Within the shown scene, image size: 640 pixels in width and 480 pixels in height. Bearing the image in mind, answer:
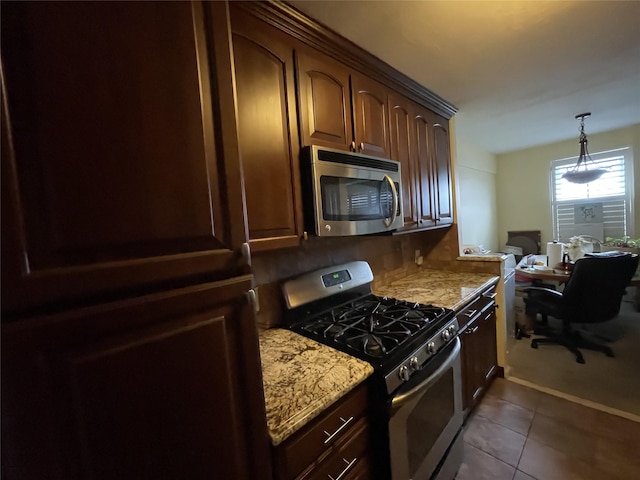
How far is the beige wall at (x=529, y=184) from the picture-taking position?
4523 mm

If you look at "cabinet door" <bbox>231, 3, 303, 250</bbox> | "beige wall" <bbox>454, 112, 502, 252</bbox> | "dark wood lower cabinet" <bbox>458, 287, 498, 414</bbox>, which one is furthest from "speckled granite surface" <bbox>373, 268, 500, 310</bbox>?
"beige wall" <bbox>454, 112, 502, 252</bbox>

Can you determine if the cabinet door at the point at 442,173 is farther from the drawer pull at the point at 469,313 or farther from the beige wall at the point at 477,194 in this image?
the beige wall at the point at 477,194

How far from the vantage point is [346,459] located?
3.35ft

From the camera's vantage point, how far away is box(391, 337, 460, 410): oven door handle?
113 cm

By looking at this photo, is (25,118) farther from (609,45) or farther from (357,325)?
(609,45)

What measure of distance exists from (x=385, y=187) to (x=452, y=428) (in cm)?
136

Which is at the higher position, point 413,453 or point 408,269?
point 408,269

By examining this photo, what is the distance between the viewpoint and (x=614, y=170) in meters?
4.21

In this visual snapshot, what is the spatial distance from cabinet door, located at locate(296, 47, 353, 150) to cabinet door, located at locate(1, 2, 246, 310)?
0.71 meters

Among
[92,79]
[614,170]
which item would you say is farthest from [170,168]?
[614,170]

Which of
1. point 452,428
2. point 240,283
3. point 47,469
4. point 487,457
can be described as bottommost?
point 487,457

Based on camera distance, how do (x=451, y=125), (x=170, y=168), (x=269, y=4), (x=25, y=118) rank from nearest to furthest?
1. (x=25, y=118)
2. (x=170, y=168)
3. (x=269, y=4)
4. (x=451, y=125)

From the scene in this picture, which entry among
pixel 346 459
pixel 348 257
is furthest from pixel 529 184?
pixel 346 459

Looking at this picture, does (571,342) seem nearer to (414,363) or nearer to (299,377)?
(414,363)
